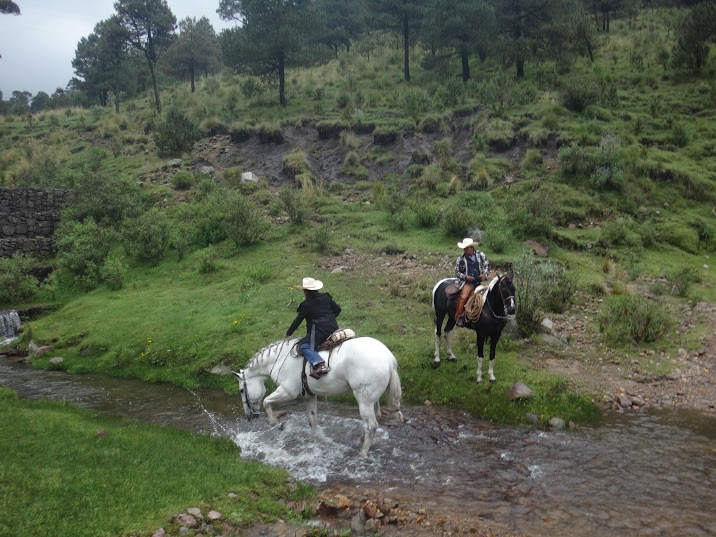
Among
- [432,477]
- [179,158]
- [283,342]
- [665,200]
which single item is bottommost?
[432,477]


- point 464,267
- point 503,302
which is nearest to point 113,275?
point 464,267

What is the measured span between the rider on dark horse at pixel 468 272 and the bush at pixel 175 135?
27.8 m

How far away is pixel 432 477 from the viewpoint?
817 cm

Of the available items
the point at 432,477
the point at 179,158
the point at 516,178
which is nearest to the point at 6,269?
the point at 179,158

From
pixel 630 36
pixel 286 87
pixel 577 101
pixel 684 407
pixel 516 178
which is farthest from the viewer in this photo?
pixel 286 87

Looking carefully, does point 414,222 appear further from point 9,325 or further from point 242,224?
point 9,325

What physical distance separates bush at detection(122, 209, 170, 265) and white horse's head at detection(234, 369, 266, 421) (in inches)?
576

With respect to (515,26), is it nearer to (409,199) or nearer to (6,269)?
(409,199)

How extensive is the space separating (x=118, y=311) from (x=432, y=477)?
1416 cm

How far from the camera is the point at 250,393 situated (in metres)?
10.1

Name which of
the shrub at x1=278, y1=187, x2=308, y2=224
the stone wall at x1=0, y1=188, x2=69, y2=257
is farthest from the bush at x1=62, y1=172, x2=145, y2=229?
the shrub at x1=278, y1=187, x2=308, y2=224

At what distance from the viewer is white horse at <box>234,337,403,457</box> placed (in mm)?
8766

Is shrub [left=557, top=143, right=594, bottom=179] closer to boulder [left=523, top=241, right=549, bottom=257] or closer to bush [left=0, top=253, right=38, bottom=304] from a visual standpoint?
boulder [left=523, top=241, right=549, bottom=257]

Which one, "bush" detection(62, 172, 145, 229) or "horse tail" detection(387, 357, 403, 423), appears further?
"bush" detection(62, 172, 145, 229)
